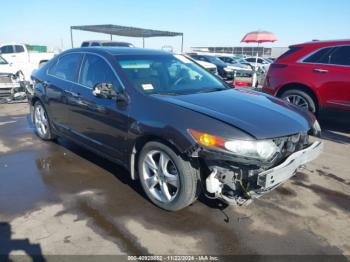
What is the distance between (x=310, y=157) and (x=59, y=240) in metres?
2.57

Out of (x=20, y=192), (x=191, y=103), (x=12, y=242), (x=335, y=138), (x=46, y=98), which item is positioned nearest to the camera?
(x=12, y=242)

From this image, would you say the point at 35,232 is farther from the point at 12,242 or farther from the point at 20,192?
the point at 20,192

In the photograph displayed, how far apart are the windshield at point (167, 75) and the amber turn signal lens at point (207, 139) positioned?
0.92 metres

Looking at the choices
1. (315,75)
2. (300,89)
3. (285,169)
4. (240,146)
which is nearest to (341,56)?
(315,75)

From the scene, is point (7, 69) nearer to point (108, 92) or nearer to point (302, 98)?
point (108, 92)

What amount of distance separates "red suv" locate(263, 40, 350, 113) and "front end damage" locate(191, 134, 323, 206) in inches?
146

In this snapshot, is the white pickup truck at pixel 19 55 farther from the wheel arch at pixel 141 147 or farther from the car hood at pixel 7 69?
the wheel arch at pixel 141 147

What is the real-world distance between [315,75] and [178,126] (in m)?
4.52

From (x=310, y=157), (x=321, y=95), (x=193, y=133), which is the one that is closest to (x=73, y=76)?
(x=193, y=133)

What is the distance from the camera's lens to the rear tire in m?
6.60

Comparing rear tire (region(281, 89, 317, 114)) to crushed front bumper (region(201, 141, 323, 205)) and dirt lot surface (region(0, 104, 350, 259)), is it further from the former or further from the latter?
crushed front bumper (region(201, 141, 323, 205))

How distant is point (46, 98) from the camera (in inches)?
207

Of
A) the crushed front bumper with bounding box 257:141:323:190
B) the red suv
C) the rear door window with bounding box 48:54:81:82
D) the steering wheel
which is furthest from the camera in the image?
the red suv

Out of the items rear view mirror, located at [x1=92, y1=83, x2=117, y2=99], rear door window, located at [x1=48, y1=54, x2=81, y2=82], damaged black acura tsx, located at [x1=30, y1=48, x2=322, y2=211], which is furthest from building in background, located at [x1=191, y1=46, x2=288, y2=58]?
rear view mirror, located at [x1=92, y1=83, x2=117, y2=99]
